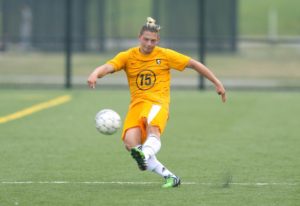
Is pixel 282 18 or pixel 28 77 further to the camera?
pixel 282 18

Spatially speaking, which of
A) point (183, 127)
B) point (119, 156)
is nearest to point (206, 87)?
point (183, 127)

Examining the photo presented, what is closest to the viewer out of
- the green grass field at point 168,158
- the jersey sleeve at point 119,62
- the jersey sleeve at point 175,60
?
the green grass field at point 168,158

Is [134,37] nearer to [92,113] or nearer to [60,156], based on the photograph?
[92,113]

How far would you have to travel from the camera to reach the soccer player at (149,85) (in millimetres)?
9625

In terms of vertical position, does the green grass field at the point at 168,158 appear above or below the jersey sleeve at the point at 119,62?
below

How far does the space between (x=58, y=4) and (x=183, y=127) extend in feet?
34.0

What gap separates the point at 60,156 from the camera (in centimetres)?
1214

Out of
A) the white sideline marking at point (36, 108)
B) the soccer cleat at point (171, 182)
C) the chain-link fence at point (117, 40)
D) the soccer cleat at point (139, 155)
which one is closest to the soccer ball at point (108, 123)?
the soccer cleat at point (139, 155)

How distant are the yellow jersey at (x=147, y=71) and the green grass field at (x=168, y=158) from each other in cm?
90

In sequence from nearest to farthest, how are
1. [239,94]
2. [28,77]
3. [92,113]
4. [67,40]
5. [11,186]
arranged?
[11,186] < [92,113] < [239,94] < [67,40] < [28,77]

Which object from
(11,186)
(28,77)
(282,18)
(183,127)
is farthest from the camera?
(282,18)

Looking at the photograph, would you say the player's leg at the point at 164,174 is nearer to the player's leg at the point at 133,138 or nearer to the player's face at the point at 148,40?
the player's leg at the point at 133,138

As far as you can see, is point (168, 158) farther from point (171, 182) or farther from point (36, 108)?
point (36, 108)

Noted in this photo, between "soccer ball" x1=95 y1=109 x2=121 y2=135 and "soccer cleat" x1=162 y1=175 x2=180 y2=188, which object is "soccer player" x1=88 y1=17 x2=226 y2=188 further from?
"soccer ball" x1=95 y1=109 x2=121 y2=135
